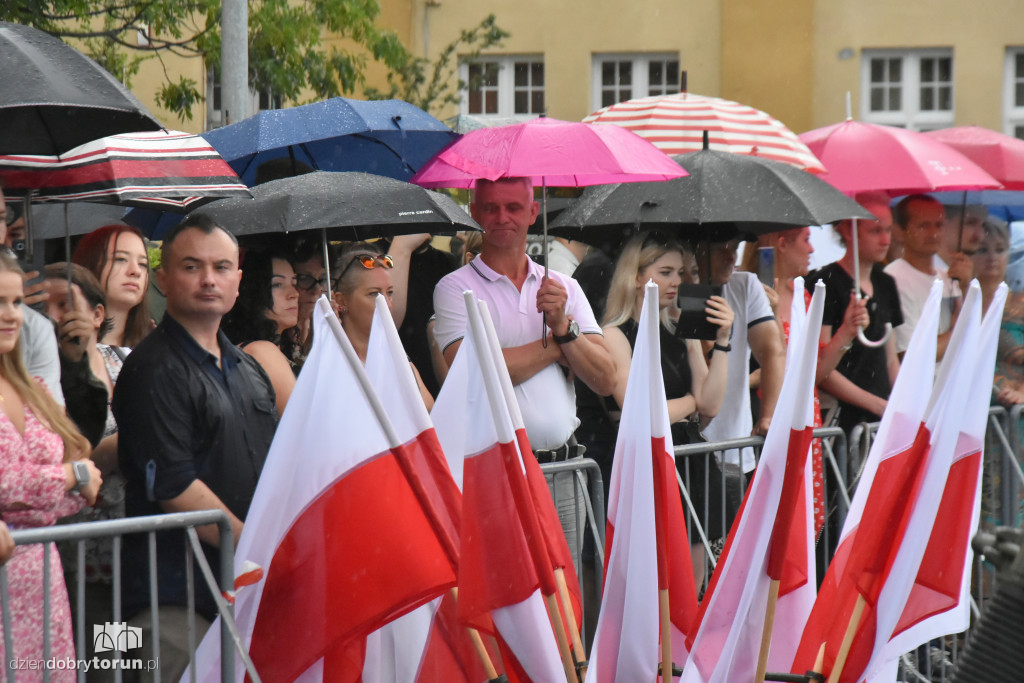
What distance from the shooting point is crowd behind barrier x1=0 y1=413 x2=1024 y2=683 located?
3562 mm

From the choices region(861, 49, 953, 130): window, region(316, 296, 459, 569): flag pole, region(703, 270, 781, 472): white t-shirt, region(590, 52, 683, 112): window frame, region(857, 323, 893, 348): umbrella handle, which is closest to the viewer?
region(316, 296, 459, 569): flag pole

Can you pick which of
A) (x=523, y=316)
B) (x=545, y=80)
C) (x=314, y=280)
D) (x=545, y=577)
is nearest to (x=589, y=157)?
(x=523, y=316)

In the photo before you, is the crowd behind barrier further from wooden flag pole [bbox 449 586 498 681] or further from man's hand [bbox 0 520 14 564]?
wooden flag pole [bbox 449 586 498 681]

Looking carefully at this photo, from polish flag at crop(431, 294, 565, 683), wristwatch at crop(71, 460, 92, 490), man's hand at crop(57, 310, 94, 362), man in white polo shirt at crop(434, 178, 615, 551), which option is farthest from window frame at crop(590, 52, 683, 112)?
polish flag at crop(431, 294, 565, 683)

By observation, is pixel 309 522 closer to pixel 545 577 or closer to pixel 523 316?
pixel 545 577

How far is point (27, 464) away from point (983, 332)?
286 cm

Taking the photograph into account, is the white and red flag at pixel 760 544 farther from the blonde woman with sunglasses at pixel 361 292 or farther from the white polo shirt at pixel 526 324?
Result: the blonde woman with sunglasses at pixel 361 292

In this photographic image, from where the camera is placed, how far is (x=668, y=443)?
3812mm

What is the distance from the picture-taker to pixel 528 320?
17.8 ft

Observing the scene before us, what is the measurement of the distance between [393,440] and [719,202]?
2.74m

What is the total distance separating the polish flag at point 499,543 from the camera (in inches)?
140

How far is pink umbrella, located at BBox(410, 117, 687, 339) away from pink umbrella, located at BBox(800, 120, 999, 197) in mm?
2082
